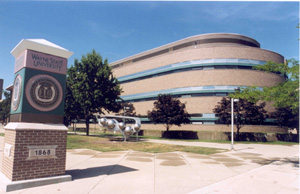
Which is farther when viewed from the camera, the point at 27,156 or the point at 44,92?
the point at 44,92

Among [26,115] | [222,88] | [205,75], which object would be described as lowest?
[26,115]

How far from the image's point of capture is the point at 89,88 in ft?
89.0

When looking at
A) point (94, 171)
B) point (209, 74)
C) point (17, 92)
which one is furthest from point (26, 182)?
point (209, 74)

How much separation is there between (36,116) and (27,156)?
1.18 meters

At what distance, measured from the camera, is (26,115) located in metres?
6.17

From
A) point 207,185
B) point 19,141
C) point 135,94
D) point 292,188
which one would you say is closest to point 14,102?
point 19,141

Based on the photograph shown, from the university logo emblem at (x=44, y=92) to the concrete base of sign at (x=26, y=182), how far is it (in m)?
2.09

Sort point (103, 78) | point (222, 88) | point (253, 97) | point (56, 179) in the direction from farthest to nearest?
1. point (222, 88)
2. point (103, 78)
3. point (253, 97)
4. point (56, 179)

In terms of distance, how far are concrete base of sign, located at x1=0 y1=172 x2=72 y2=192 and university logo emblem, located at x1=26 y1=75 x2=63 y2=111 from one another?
82.1 inches

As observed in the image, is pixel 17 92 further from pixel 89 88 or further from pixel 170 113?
pixel 170 113

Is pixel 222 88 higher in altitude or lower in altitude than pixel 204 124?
higher

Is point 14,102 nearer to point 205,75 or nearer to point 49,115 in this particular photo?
point 49,115

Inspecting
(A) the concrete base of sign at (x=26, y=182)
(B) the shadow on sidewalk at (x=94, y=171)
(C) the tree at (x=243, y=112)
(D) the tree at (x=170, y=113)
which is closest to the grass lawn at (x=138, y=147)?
(B) the shadow on sidewalk at (x=94, y=171)

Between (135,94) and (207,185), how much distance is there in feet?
136
